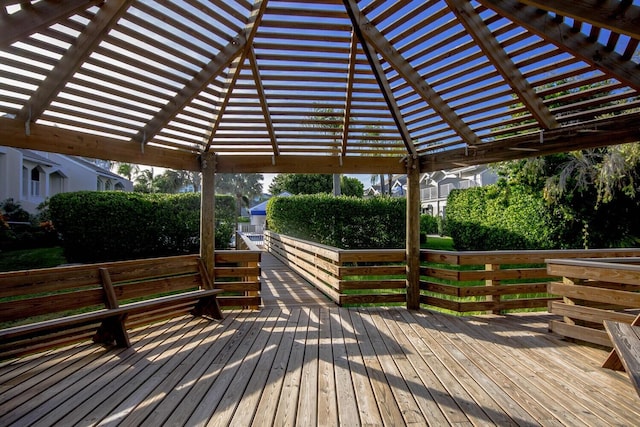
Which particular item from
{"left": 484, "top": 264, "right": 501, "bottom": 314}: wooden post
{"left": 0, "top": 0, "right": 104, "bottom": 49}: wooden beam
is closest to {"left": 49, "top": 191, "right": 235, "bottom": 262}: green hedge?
{"left": 484, "top": 264, "right": 501, "bottom": 314}: wooden post

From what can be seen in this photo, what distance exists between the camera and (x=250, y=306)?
5.11 m

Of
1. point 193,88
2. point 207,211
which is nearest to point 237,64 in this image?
point 193,88

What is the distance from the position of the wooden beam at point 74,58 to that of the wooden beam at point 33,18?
0.23 m

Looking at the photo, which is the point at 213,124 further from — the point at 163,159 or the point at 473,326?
the point at 473,326

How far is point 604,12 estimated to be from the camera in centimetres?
198

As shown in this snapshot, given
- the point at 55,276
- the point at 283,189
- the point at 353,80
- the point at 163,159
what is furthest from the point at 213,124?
the point at 283,189

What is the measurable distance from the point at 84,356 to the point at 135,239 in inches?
260

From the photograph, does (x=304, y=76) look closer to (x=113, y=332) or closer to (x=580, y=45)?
(x=580, y=45)

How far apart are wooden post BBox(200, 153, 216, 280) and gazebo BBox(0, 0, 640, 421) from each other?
2 cm

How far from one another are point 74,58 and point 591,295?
5.58m

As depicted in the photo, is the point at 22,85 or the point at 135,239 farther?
the point at 135,239

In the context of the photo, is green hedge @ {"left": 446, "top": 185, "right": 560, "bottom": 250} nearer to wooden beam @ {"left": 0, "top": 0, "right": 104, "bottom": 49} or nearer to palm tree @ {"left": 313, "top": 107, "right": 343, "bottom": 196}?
palm tree @ {"left": 313, "top": 107, "right": 343, "bottom": 196}

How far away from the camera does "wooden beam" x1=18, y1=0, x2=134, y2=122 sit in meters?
2.80

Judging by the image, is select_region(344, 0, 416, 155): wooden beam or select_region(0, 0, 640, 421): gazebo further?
select_region(344, 0, 416, 155): wooden beam
